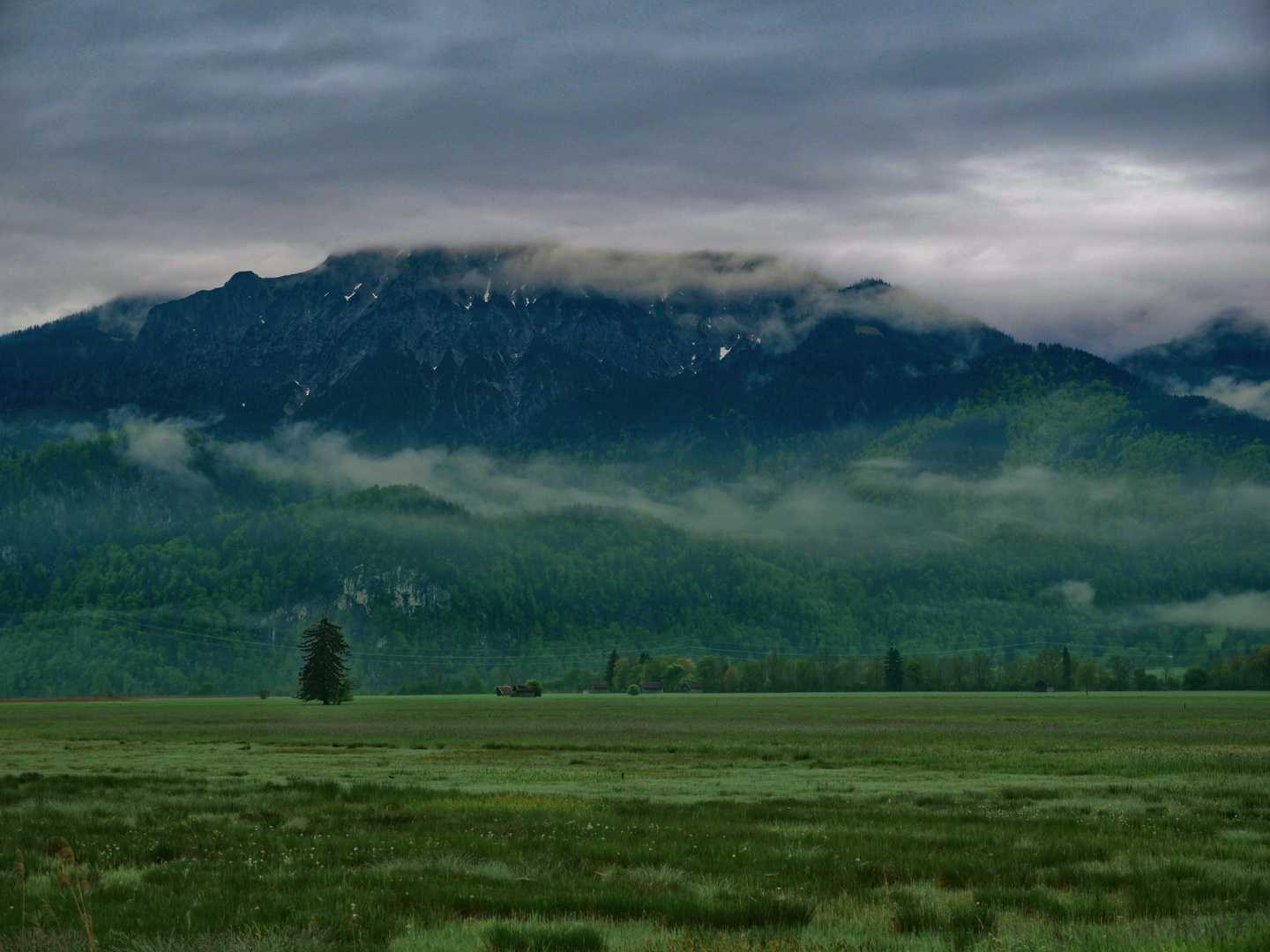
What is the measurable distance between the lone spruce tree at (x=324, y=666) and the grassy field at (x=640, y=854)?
115 metres

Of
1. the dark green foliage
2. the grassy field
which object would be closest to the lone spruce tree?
the grassy field

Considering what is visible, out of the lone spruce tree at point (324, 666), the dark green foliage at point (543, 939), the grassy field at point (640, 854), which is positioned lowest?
the lone spruce tree at point (324, 666)

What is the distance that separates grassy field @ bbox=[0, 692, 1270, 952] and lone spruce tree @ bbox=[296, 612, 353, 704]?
378ft

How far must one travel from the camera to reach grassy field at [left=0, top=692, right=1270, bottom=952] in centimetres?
1381

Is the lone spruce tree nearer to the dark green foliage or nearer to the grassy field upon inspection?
the grassy field

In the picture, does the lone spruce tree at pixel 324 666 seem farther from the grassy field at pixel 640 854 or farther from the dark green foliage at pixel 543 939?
the dark green foliage at pixel 543 939

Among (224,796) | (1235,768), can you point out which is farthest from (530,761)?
(1235,768)

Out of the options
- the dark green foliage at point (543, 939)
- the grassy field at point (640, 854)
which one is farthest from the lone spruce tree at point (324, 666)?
the dark green foliage at point (543, 939)

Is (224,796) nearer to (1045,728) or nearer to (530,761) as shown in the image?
(530,761)

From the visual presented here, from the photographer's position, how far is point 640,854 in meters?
20.3

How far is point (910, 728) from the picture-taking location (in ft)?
275

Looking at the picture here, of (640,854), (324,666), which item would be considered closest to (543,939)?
(640,854)

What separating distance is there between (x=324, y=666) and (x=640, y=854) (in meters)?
157

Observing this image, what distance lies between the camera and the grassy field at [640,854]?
45.3ft
